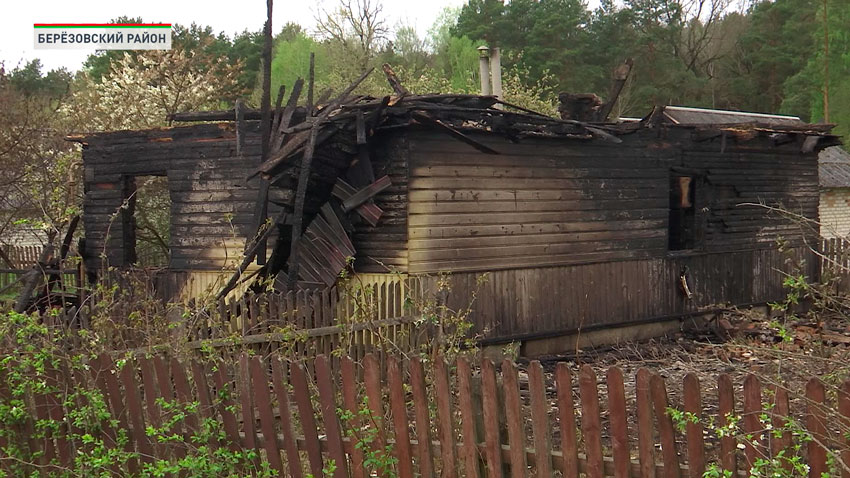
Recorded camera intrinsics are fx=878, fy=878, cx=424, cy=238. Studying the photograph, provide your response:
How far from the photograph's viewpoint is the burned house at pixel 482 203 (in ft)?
38.9

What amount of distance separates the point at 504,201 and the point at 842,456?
934cm

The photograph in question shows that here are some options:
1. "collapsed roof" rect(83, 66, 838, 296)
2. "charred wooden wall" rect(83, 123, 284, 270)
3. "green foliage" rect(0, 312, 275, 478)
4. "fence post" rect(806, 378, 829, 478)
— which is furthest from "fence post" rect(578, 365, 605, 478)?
"charred wooden wall" rect(83, 123, 284, 270)

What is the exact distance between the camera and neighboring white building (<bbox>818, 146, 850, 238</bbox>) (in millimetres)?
30047

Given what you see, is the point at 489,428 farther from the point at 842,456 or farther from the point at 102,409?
the point at 102,409

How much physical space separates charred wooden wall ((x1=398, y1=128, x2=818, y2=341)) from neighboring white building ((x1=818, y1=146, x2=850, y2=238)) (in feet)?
43.1

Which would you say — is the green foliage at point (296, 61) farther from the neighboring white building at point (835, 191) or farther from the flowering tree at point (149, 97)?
the neighboring white building at point (835, 191)

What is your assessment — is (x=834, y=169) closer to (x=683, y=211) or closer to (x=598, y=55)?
(x=598, y=55)

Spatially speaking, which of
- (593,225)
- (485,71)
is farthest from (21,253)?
(593,225)

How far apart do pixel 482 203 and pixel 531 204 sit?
1043 mm

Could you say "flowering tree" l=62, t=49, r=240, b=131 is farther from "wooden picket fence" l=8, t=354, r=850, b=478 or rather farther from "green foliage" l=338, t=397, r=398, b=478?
"green foliage" l=338, t=397, r=398, b=478

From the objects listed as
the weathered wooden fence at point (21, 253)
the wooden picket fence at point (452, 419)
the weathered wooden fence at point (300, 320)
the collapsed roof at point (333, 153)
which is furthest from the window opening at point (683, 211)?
the weathered wooden fence at point (21, 253)

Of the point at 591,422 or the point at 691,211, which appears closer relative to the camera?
the point at 591,422

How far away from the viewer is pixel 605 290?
14.5 m

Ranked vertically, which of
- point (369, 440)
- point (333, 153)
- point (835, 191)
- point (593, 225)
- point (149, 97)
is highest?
point (149, 97)
